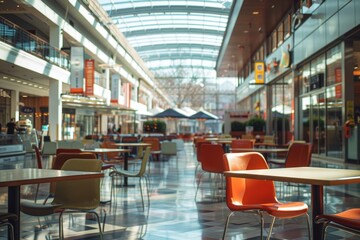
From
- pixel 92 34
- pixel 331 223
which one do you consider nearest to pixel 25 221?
pixel 331 223

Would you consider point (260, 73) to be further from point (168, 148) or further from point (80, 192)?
point (80, 192)

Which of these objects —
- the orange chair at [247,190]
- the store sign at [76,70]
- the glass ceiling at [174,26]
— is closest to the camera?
the orange chair at [247,190]

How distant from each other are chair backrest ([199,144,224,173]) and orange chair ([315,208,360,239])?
4.14 metres

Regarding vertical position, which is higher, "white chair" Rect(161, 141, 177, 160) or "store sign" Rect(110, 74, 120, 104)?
"store sign" Rect(110, 74, 120, 104)

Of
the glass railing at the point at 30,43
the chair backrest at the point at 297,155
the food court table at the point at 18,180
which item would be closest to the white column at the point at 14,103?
the glass railing at the point at 30,43

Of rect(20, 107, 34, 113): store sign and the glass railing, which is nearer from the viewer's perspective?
the glass railing

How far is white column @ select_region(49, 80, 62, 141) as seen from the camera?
22.2m

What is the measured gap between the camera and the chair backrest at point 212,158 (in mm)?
7277

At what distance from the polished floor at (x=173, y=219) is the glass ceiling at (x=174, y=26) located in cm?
2130

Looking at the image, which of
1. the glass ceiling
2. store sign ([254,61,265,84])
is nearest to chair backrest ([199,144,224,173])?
store sign ([254,61,265,84])

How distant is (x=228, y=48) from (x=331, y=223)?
87.1ft

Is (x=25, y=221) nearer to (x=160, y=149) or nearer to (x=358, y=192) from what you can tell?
(x=358, y=192)

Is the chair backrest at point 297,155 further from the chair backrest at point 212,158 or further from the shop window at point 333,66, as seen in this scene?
the shop window at point 333,66

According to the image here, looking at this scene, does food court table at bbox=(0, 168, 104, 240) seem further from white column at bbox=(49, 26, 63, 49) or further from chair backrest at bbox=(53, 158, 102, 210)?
white column at bbox=(49, 26, 63, 49)
